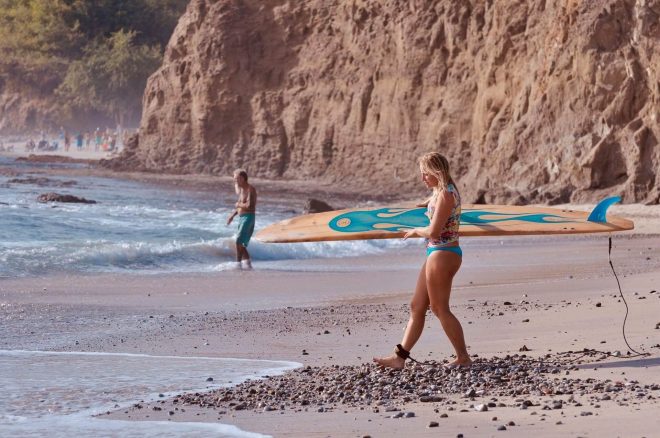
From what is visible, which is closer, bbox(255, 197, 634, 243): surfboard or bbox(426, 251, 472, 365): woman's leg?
bbox(426, 251, 472, 365): woman's leg

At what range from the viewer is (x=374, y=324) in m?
9.81

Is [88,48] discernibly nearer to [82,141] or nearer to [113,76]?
[113,76]

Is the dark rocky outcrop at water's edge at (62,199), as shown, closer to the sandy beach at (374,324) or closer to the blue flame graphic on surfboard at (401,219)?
the sandy beach at (374,324)

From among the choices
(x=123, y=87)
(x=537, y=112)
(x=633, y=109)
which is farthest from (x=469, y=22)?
(x=123, y=87)

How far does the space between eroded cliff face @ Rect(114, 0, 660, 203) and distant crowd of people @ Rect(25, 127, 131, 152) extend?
27.9 metres

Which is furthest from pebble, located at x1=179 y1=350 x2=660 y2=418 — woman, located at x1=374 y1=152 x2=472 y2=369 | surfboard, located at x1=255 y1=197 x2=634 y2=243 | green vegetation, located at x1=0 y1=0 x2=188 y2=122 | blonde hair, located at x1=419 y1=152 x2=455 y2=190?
green vegetation, located at x1=0 y1=0 x2=188 y2=122

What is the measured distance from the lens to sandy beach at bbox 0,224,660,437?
237 inches

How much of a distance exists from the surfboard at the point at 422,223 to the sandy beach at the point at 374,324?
695mm

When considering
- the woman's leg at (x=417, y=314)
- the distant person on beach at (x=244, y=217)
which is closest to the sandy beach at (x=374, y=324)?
the woman's leg at (x=417, y=314)

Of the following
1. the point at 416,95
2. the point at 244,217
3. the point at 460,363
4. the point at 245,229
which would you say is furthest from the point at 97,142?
the point at 460,363

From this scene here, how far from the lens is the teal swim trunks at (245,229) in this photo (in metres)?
15.9

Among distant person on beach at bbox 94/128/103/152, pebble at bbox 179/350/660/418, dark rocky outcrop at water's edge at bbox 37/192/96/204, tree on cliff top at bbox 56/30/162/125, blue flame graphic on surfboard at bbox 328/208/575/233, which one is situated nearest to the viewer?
pebble at bbox 179/350/660/418

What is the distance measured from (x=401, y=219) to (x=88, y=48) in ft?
236

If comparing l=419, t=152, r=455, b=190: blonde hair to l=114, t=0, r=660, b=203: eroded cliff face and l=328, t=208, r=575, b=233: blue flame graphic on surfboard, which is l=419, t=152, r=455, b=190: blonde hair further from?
l=114, t=0, r=660, b=203: eroded cliff face
